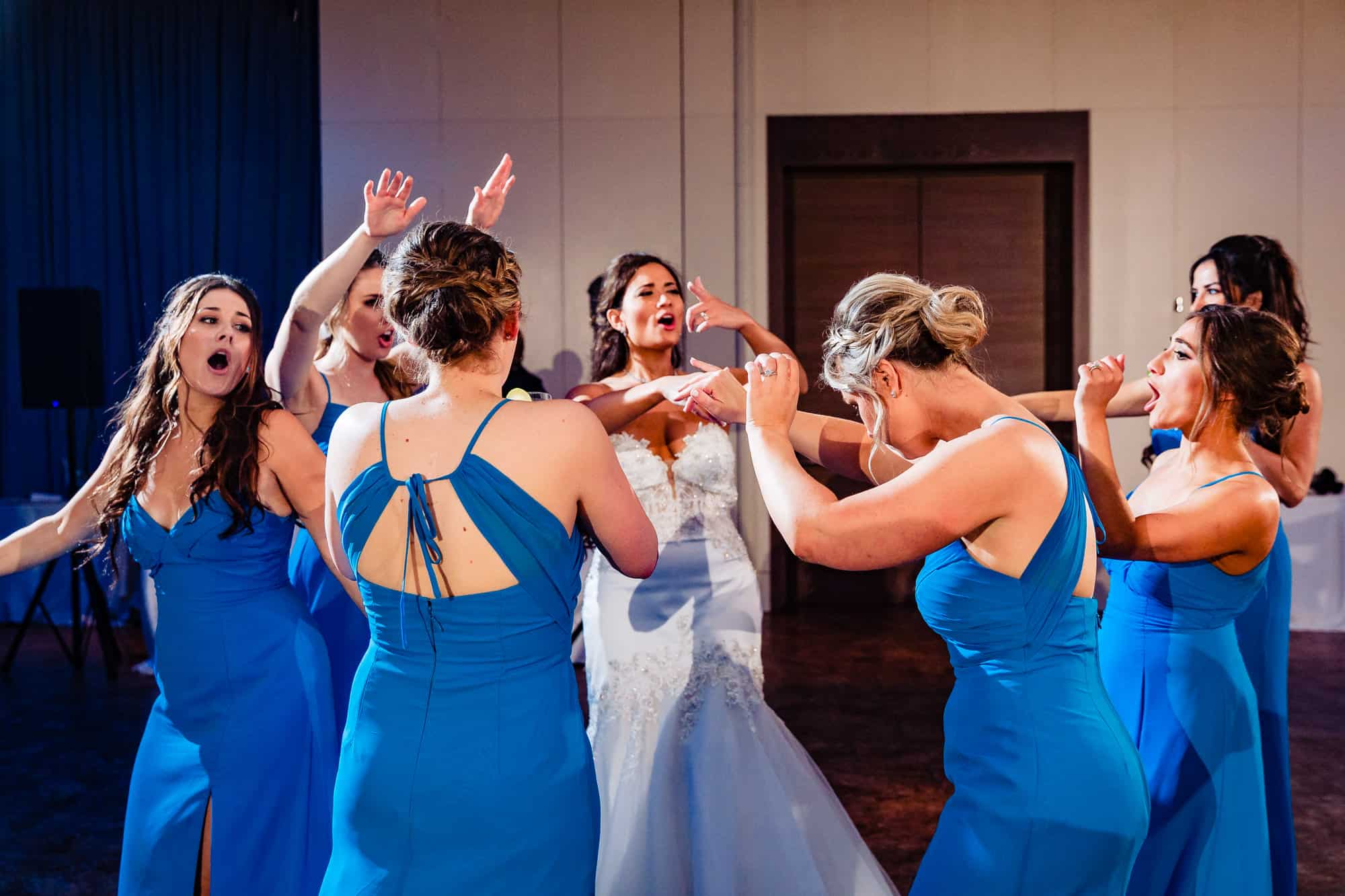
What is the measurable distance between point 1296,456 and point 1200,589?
1144 mm

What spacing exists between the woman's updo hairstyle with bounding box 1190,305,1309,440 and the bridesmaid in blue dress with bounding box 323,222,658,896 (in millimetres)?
1307

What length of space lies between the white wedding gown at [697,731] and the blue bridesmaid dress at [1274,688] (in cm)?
88

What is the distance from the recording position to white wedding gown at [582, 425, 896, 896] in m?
2.64

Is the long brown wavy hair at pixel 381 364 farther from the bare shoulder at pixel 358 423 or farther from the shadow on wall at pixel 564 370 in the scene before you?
the shadow on wall at pixel 564 370

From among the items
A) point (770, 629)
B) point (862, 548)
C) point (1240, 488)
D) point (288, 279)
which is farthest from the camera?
point (288, 279)

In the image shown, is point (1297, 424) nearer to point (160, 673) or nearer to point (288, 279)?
point (160, 673)

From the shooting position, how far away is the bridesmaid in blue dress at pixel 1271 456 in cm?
249

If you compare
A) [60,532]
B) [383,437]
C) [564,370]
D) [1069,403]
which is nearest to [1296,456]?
[1069,403]

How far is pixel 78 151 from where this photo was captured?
296 inches

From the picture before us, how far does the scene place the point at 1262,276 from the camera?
3113 mm

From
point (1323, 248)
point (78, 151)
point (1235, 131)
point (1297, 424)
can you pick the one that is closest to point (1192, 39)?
point (1235, 131)

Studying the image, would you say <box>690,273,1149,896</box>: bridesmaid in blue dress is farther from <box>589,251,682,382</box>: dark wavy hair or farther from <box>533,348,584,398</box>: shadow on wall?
<box>533,348,584,398</box>: shadow on wall

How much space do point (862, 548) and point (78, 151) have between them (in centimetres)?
768

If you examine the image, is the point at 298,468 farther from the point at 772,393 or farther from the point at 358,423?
the point at 772,393
